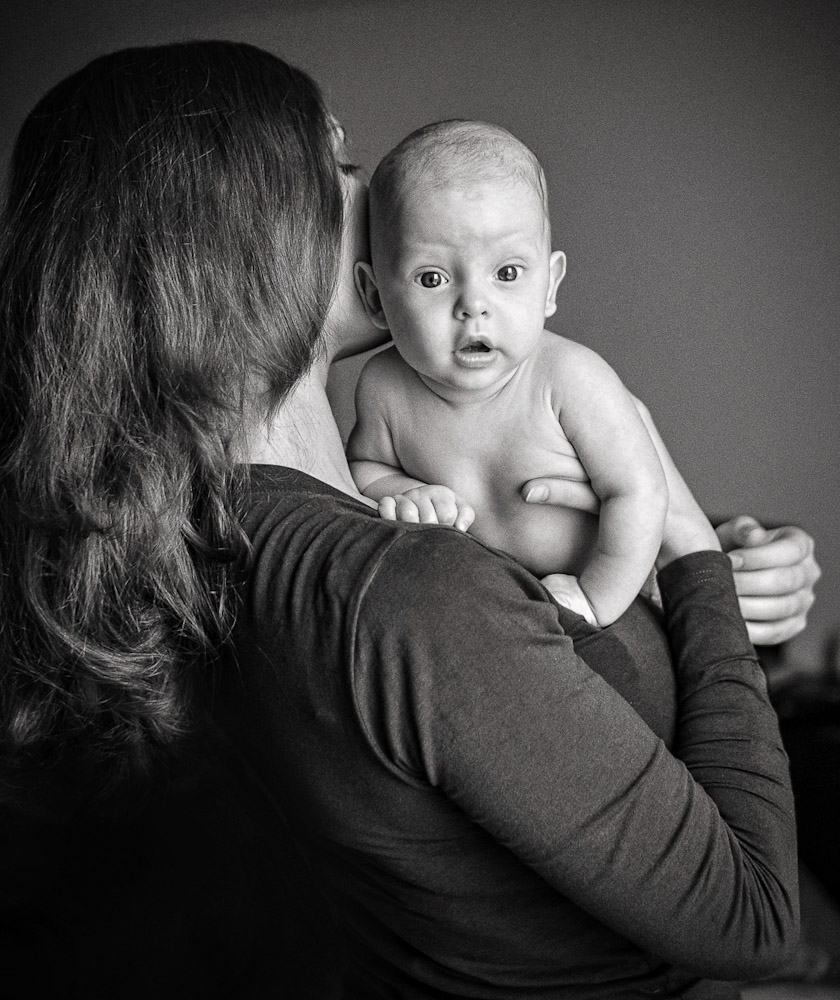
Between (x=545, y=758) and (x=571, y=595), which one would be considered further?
(x=571, y=595)

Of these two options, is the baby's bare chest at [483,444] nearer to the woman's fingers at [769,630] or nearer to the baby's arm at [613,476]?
the baby's arm at [613,476]

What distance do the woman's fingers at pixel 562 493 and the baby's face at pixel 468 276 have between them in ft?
0.44

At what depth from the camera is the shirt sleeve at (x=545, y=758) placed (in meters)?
0.69

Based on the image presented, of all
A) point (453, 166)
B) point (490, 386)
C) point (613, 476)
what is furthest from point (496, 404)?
point (453, 166)

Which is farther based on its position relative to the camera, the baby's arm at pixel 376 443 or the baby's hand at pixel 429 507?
the baby's arm at pixel 376 443

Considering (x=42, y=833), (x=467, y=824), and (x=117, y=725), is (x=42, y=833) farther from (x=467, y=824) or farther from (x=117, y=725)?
(x=467, y=824)

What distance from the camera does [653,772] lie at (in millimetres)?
746

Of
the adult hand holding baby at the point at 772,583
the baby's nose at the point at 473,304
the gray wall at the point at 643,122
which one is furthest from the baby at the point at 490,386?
the gray wall at the point at 643,122

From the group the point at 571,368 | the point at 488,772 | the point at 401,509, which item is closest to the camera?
the point at 488,772

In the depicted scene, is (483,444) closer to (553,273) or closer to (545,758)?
(553,273)

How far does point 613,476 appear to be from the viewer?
3.72 ft

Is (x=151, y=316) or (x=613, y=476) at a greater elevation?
(x=151, y=316)

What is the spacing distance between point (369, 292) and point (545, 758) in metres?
0.63

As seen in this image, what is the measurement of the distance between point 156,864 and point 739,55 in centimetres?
197
